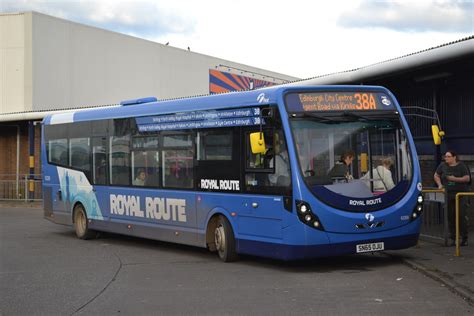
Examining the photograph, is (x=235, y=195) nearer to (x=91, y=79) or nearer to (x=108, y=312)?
(x=108, y=312)

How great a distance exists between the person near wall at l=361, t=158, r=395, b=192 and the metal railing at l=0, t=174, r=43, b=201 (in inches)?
810

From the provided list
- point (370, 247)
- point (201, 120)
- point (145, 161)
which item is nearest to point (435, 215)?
point (370, 247)

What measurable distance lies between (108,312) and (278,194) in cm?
344

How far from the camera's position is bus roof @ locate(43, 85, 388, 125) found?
1084cm

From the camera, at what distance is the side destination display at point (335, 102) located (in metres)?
10.6

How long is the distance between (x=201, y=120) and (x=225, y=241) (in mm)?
2238

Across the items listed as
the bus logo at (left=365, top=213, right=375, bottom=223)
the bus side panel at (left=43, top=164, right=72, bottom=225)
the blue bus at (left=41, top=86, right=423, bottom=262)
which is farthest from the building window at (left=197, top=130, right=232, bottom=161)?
the bus side panel at (left=43, top=164, right=72, bottom=225)

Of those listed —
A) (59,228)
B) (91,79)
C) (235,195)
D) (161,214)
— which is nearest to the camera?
(235,195)

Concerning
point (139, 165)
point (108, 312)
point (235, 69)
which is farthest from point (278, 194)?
point (235, 69)

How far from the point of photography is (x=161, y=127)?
13562mm

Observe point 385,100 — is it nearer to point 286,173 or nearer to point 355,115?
point 355,115

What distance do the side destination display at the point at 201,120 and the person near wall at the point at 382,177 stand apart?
6.16 ft

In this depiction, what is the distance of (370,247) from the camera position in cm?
1059

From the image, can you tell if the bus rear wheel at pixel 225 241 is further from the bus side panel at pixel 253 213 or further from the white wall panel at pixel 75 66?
the white wall panel at pixel 75 66
